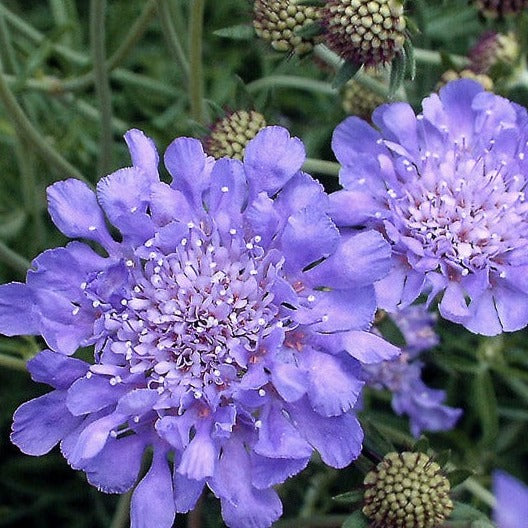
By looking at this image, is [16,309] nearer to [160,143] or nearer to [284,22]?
[284,22]

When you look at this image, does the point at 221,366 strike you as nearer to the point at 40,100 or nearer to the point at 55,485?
the point at 55,485

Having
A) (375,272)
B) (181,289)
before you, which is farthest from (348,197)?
(181,289)

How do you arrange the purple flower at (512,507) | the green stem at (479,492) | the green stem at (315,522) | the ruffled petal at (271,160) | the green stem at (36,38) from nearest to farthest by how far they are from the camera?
the purple flower at (512,507) < the ruffled petal at (271,160) < the green stem at (315,522) < the green stem at (479,492) < the green stem at (36,38)

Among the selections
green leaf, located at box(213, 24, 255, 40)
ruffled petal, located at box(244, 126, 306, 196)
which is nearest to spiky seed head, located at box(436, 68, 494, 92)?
green leaf, located at box(213, 24, 255, 40)

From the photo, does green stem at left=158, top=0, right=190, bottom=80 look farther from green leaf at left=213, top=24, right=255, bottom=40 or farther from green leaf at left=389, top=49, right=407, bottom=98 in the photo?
green leaf at left=389, top=49, right=407, bottom=98

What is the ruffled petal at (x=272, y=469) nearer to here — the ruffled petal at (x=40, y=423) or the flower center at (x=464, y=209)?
the ruffled petal at (x=40, y=423)

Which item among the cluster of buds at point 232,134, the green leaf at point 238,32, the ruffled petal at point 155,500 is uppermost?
the green leaf at point 238,32

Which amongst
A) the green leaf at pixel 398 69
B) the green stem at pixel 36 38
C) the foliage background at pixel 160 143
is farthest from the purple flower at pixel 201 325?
the green stem at pixel 36 38
